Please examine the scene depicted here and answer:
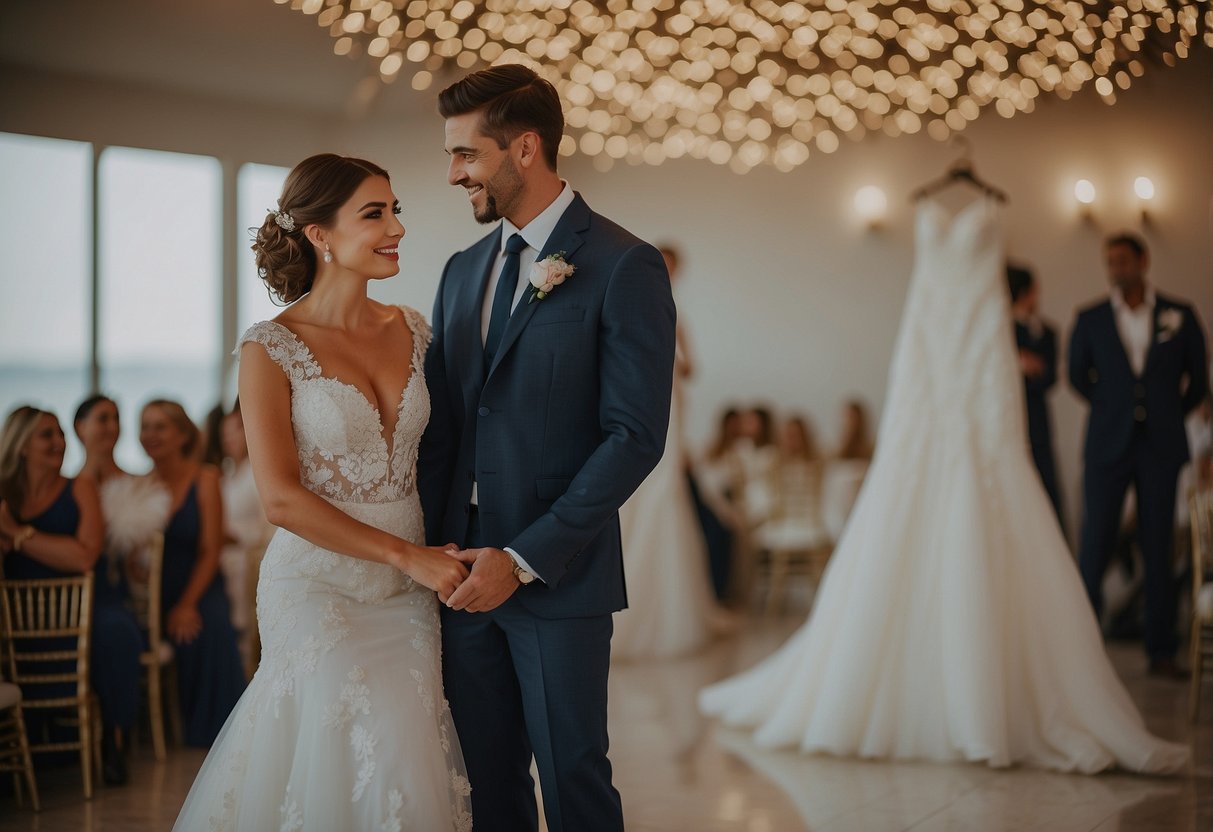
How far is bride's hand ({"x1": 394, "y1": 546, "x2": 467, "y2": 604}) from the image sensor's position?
2400 millimetres

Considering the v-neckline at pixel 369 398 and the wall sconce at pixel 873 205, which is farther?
the wall sconce at pixel 873 205

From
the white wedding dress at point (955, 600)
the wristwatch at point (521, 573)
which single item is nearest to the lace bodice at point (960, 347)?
the white wedding dress at point (955, 600)

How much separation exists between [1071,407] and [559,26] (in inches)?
211

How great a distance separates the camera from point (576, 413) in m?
2.49

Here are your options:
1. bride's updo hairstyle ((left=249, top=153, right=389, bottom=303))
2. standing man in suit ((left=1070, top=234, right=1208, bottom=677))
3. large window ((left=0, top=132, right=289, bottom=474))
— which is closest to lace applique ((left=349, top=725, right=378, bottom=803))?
bride's updo hairstyle ((left=249, top=153, right=389, bottom=303))

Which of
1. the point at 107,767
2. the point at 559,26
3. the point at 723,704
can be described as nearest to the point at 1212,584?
the point at 723,704

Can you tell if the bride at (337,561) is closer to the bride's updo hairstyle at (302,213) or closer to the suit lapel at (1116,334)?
the bride's updo hairstyle at (302,213)

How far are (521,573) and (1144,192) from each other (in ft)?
24.1

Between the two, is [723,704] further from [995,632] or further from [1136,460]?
[1136,460]

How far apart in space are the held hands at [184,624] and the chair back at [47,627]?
0.53 m

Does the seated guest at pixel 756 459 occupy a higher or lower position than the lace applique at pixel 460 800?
higher

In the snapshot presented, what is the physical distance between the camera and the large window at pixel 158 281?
958 centimetres

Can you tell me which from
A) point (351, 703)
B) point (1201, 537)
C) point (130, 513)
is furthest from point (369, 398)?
point (1201, 537)

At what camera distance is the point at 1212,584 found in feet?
16.1
